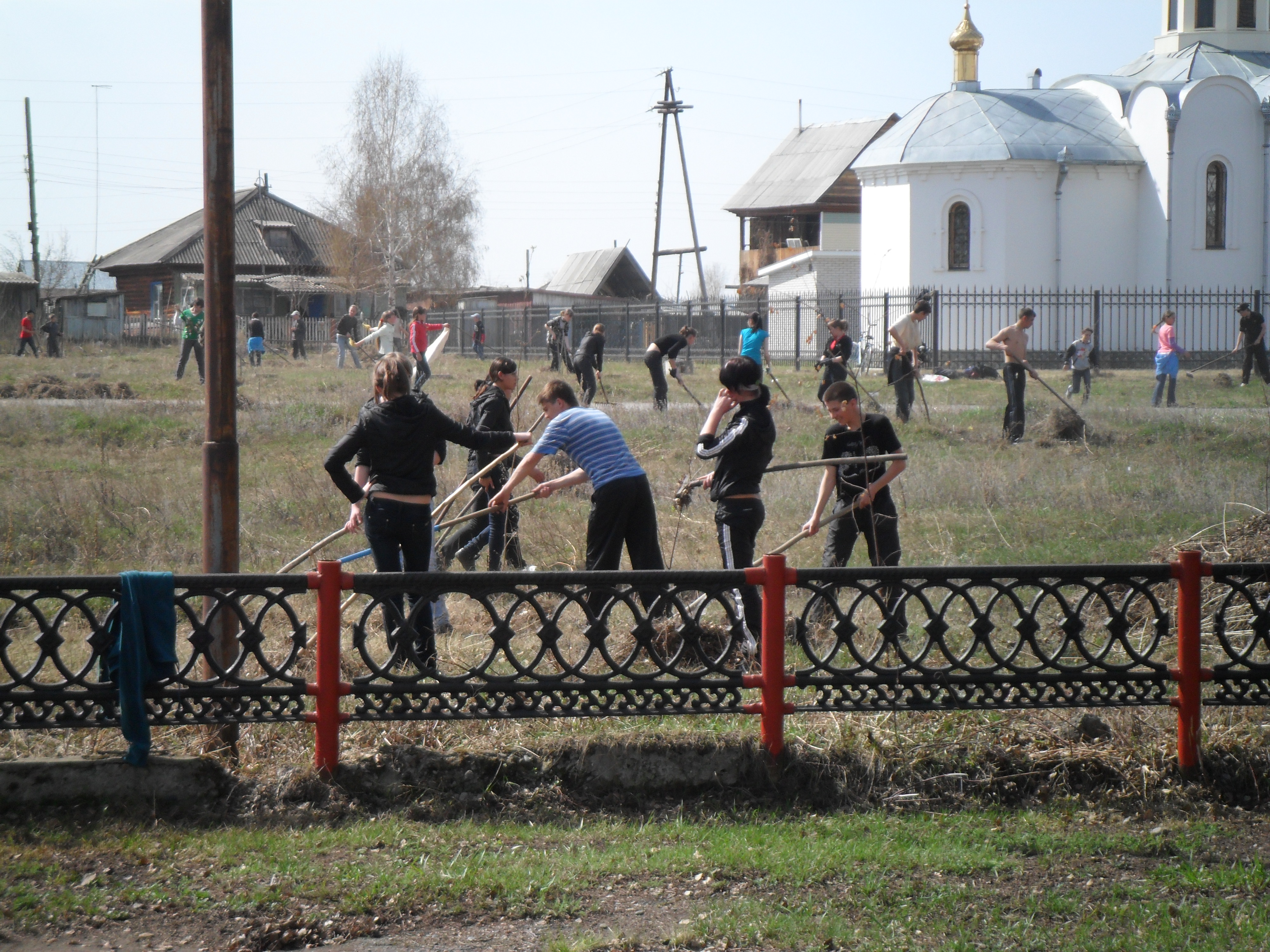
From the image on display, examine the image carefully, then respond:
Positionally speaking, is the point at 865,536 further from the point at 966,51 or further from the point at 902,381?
the point at 966,51

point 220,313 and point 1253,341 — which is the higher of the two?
point 1253,341

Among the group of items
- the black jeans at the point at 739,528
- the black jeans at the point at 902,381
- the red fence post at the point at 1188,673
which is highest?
the black jeans at the point at 902,381

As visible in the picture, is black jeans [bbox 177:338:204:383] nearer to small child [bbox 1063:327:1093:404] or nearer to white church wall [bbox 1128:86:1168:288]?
small child [bbox 1063:327:1093:404]

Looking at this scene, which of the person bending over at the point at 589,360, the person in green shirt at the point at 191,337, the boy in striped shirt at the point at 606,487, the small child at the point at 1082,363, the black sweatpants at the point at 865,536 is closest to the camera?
the boy in striped shirt at the point at 606,487

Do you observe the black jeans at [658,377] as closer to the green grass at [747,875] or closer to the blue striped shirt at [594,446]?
the blue striped shirt at [594,446]

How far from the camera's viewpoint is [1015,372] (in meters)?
14.8

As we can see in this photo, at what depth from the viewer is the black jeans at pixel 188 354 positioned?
2262 centimetres

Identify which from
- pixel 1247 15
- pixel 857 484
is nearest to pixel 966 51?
pixel 1247 15

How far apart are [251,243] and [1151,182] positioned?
38.5 m

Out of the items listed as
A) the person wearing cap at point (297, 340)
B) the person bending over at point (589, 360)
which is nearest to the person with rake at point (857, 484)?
the person bending over at point (589, 360)

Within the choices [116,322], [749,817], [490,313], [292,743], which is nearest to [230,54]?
[292,743]

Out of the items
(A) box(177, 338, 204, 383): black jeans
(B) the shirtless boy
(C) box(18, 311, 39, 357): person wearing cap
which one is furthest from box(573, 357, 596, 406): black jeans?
(C) box(18, 311, 39, 357): person wearing cap

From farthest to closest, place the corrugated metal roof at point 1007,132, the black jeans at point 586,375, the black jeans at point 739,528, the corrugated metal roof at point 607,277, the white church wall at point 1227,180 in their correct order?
the corrugated metal roof at point 607,277 < the corrugated metal roof at point 1007,132 < the white church wall at point 1227,180 < the black jeans at point 586,375 < the black jeans at point 739,528

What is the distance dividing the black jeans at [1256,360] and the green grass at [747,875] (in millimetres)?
20147
